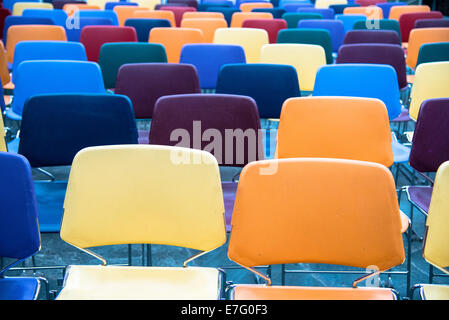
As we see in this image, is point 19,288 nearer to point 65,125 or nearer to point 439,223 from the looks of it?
point 65,125

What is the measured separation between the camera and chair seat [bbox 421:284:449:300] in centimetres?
212

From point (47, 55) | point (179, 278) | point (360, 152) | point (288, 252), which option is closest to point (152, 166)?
point (179, 278)

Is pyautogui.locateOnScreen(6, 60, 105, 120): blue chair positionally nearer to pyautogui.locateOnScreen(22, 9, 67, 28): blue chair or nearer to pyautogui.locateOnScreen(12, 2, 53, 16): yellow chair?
pyautogui.locateOnScreen(22, 9, 67, 28): blue chair

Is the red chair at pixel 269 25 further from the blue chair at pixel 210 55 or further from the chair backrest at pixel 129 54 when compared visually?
the chair backrest at pixel 129 54

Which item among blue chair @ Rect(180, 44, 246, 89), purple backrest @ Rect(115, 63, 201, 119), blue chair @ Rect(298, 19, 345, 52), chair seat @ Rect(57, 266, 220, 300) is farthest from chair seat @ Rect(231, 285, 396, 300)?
blue chair @ Rect(298, 19, 345, 52)

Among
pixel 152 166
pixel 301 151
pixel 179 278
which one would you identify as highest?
pixel 152 166

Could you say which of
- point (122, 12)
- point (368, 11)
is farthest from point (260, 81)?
point (368, 11)

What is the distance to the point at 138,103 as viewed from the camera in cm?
402

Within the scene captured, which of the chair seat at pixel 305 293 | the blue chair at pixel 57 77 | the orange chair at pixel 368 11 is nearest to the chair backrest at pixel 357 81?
the blue chair at pixel 57 77

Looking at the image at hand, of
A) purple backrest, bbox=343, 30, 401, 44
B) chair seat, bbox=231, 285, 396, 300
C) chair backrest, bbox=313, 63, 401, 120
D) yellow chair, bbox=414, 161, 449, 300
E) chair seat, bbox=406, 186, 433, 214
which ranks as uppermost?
purple backrest, bbox=343, 30, 401, 44

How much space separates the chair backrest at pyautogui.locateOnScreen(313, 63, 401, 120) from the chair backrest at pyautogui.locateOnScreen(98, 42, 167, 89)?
1.56 meters

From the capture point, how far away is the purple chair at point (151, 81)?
156 inches

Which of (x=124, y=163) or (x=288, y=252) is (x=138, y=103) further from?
(x=288, y=252)
